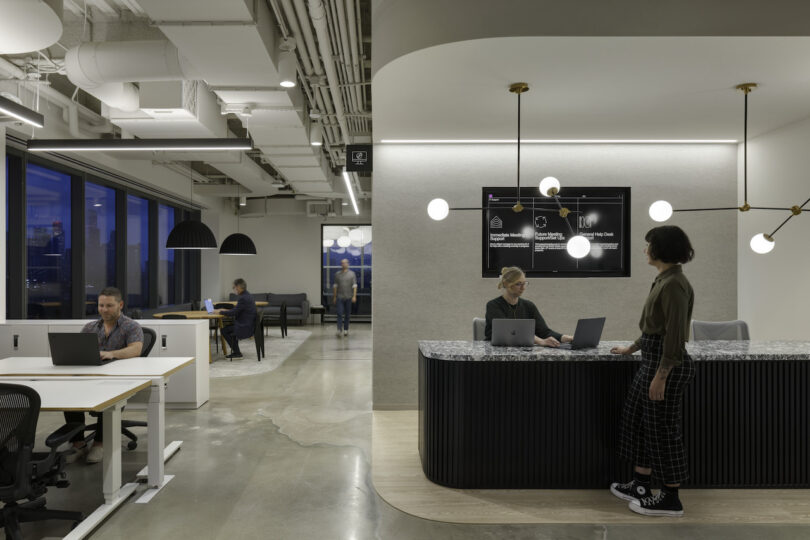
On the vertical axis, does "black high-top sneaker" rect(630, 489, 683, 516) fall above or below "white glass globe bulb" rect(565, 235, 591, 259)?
below

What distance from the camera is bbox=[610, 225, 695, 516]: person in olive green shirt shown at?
321cm

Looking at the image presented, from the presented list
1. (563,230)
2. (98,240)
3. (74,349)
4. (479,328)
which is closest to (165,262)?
(98,240)

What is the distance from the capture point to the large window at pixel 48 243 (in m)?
A: 7.46

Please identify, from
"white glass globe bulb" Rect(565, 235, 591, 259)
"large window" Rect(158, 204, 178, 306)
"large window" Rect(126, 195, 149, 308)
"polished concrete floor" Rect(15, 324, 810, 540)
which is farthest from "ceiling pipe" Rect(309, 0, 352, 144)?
"large window" Rect(158, 204, 178, 306)

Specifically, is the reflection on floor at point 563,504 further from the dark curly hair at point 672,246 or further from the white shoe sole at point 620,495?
the dark curly hair at point 672,246

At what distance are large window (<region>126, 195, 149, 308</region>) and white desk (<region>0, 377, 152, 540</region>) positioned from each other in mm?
7211

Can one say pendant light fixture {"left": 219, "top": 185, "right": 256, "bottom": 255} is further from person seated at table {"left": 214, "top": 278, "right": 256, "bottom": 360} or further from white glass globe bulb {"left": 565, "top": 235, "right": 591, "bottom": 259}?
white glass globe bulb {"left": 565, "top": 235, "right": 591, "bottom": 259}

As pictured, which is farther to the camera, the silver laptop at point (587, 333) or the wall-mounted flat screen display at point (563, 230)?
the wall-mounted flat screen display at point (563, 230)

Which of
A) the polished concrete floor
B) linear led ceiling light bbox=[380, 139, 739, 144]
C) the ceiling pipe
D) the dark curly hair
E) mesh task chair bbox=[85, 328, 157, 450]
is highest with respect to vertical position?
the ceiling pipe

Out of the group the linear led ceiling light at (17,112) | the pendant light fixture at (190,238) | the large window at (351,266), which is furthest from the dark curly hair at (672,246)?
the large window at (351,266)

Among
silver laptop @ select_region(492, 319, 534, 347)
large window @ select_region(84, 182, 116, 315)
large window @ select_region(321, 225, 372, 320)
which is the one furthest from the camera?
large window @ select_region(321, 225, 372, 320)

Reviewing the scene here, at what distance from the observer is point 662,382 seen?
10.7 ft

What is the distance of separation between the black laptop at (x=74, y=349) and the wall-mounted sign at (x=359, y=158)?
9.85 feet

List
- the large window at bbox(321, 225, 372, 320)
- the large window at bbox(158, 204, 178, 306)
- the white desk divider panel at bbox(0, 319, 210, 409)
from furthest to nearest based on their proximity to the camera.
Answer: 1. the large window at bbox(321, 225, 372, 320)
2. the large window at bbox(158, 204, 178, 306)
3. the white desk divider panel at bbox(0, 319, 210, 409)
